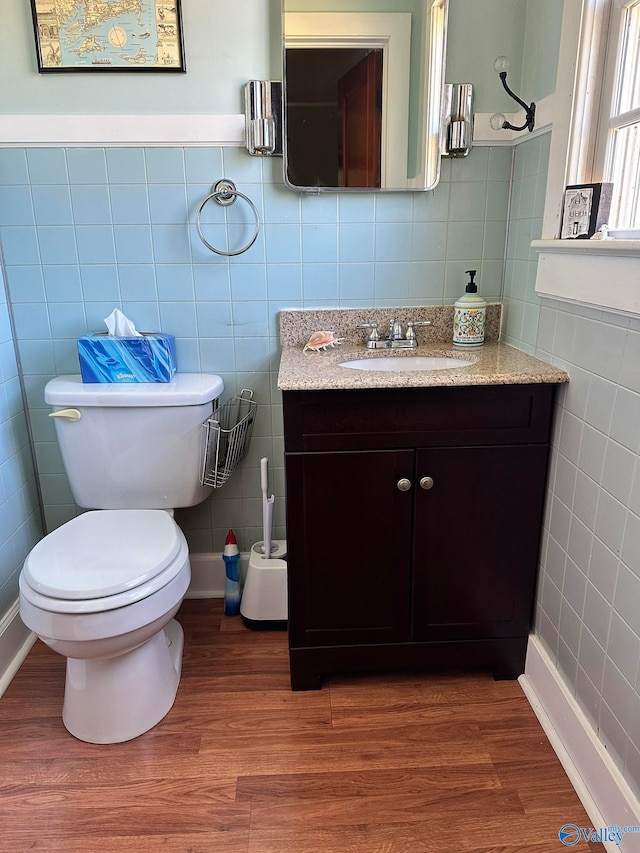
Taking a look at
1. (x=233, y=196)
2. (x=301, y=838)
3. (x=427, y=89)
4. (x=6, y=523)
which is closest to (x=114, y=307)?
(x=233, y=196)

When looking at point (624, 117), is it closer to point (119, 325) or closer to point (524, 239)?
point (524, 239)

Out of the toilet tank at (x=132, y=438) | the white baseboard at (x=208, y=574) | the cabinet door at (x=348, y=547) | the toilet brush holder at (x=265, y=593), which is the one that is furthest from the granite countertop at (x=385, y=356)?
the white baseboard at (x=208, y=574)

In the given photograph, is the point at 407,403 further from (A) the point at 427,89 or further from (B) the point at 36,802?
(B) the point at 36,802

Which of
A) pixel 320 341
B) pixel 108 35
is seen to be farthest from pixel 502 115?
pixel 108 35

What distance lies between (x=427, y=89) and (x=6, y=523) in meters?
1.77

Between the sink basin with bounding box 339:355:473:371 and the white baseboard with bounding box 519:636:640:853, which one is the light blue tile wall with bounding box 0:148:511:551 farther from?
the white baseboard with bounding box 519:636:640:853

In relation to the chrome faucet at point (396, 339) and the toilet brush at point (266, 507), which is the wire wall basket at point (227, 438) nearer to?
the toilet brush at point (266, 507)

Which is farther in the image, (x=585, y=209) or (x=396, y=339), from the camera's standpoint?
(x=396, y=339)

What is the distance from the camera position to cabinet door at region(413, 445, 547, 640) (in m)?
1.52

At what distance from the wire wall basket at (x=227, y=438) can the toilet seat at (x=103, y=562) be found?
204 mm

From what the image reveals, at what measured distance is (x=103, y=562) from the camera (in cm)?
143

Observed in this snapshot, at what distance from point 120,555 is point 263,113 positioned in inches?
49.7

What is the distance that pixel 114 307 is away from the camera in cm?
183

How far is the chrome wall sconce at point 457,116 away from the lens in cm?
171
